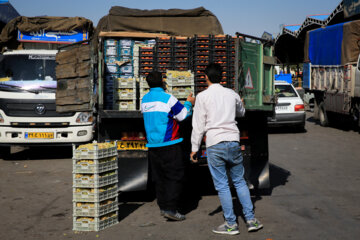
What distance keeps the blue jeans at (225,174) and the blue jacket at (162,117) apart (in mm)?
718

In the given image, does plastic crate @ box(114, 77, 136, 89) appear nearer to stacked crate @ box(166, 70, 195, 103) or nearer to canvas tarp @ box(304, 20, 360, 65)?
stacked crate @ box(166, 70, 195, 103)

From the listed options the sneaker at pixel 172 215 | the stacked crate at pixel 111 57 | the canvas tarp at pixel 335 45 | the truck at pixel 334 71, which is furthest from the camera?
the canvas tarp at pixel 335 45

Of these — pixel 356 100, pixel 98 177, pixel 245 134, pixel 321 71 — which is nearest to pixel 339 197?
pixel 245 134

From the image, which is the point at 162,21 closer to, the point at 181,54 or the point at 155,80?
the point at 181,54

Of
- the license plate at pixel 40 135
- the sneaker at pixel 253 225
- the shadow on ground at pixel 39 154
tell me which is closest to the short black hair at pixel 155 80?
the sneaker at pixel 253 225

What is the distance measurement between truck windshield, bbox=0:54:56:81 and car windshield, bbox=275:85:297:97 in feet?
27.2

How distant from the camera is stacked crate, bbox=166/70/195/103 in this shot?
7316 mm

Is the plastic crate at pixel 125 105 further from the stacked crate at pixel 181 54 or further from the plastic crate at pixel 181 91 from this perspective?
the stacked crate at pixel 181 54

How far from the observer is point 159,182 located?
647 cm

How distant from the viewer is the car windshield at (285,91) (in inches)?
679

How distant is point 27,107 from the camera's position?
445 inches

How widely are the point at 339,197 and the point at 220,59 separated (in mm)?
2785

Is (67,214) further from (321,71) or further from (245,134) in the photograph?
(321,71)

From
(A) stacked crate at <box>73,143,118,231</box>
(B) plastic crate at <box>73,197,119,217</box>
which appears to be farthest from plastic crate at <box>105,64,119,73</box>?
(B) plastic crate at <box>73,197,119,217</box>
